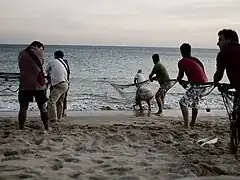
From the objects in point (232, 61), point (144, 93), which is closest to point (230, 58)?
point (232, 61)

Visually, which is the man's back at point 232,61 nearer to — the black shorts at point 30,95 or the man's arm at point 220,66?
the man's arm at point 220,66

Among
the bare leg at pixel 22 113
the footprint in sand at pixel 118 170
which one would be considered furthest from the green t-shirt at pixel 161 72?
the footprint in sand at pixel 118 170

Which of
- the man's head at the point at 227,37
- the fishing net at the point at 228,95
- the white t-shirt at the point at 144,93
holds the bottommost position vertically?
the white t-shirt at the point at 144,93

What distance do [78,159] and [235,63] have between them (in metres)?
2.31

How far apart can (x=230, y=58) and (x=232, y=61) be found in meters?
0.05

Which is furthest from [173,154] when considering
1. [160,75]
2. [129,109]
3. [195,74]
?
[129,109]

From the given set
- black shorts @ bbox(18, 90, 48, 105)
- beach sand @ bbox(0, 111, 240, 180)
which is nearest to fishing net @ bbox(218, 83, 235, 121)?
beach sand @ bbox(0, 111, 240, 180)

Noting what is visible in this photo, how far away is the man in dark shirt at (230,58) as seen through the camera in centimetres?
532

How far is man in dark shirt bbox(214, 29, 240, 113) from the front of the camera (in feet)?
17.5

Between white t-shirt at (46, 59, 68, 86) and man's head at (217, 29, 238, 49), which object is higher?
man's head at (217, 29, 238, 49)

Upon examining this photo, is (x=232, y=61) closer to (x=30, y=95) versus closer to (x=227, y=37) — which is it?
(x=227, y=37)

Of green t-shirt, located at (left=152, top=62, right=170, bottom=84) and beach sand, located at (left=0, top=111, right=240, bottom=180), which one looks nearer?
beach sand, located at (left=0, top=111, right=240, bottom=180)

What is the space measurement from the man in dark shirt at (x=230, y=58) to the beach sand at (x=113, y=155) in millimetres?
948

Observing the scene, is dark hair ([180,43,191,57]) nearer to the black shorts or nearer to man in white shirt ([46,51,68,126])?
man in white shirt ([46,51,68,126])
